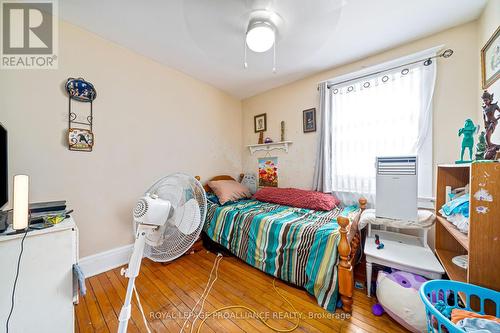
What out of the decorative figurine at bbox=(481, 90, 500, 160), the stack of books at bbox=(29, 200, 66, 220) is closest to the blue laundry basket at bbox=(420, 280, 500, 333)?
the decorative figurine at bbox=(481, 90, 500, 160)

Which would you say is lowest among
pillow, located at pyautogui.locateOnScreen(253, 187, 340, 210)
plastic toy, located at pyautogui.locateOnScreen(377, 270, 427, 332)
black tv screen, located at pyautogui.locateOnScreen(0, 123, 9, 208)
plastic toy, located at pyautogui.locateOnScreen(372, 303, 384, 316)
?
plastic toy, located at pyautogui.locateOnScreen(372, 303, 384, 316)

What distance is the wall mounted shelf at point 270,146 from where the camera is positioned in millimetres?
2650

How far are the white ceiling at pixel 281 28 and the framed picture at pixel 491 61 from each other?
37 cm

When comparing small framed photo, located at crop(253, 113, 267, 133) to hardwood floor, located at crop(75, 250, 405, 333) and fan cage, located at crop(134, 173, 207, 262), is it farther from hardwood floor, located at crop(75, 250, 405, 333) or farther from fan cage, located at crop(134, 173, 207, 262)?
fan cage, located at crop(134, 173, 207, 262)

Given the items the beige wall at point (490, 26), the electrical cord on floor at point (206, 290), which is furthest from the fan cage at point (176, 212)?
the beige wall at point (490, 26)

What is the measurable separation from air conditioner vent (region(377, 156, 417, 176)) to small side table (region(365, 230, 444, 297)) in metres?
0.60

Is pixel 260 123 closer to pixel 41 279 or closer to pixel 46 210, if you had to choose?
pixel 46 210

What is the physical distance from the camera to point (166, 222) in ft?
2.94

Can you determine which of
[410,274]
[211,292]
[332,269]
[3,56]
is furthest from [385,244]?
[3,56]

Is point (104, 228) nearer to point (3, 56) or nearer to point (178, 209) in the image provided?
point (178, 209)

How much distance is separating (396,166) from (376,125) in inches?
25.1

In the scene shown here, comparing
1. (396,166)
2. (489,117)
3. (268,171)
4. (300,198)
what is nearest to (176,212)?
(300,198)

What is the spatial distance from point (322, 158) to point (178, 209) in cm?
184

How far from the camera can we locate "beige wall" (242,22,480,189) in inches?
59.2
